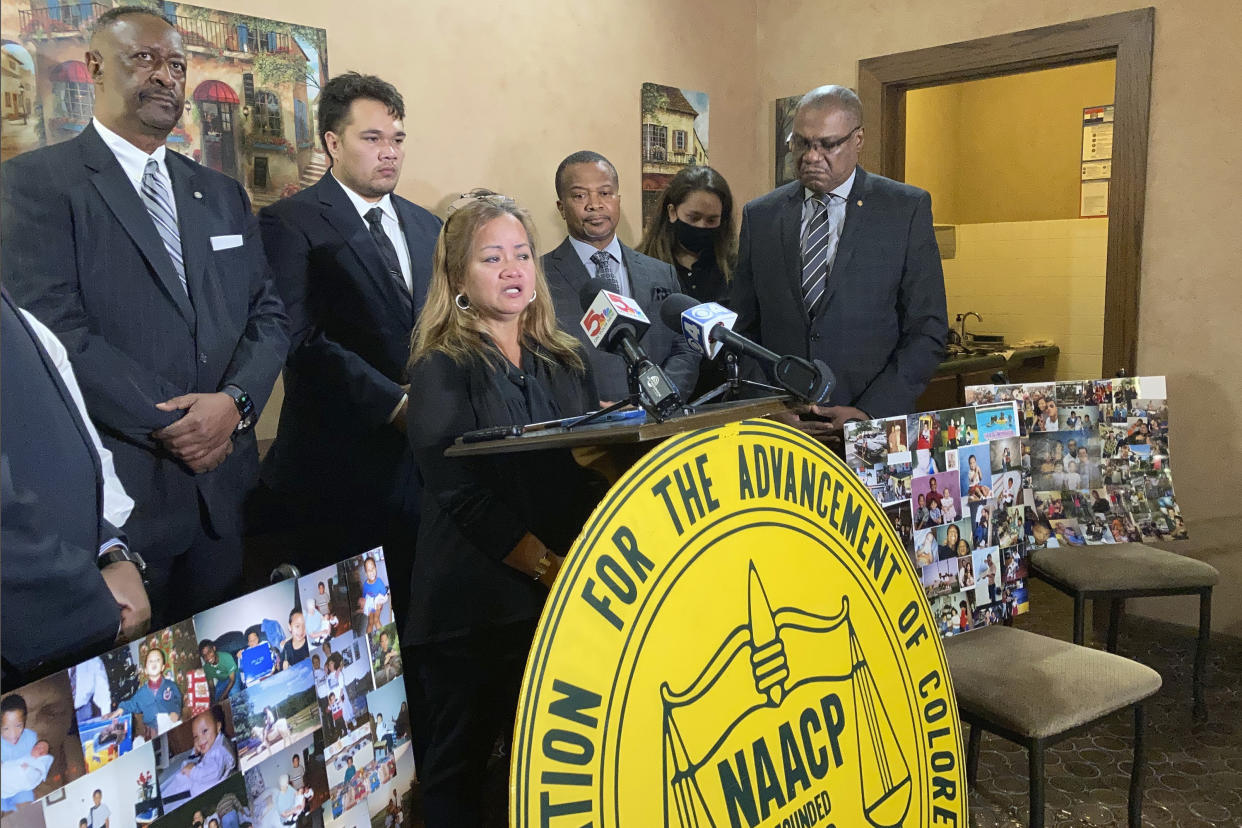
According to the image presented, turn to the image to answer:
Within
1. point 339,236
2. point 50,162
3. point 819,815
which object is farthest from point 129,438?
point 819,815

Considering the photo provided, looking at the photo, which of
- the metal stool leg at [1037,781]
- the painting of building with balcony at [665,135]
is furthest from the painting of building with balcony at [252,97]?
the metal stool leg at [1037,781]

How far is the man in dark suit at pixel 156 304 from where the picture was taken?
5.22 ft

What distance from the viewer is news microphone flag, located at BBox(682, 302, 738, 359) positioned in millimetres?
1345

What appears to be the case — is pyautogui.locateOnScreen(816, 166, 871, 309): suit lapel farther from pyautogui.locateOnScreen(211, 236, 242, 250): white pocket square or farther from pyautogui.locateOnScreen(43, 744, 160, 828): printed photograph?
pyautogui.locateOnScreen(43, 744, 160, 828): printed photograph

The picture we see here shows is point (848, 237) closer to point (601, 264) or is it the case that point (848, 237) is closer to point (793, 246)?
point (793, 246)

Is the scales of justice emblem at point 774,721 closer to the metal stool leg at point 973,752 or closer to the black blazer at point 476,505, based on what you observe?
the black blazer at point 476,505

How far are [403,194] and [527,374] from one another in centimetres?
138

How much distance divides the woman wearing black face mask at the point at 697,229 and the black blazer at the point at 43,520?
229cm

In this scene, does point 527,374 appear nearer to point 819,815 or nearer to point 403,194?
point 819,815

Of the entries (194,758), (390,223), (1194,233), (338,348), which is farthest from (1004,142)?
(194,758)

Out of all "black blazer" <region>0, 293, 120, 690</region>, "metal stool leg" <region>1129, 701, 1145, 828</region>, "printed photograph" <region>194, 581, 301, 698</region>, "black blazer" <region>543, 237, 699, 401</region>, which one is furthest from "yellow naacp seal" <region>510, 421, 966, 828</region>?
"black blazer" <region>543, 237, 699, 401</region>

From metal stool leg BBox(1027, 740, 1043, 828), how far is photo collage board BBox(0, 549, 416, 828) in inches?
47.8

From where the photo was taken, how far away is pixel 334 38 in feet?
8.59

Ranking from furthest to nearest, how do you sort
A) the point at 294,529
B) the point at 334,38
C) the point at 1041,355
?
the point at 1041,355, the point at 334,38, the point at 294,529
